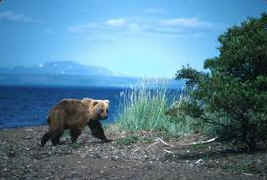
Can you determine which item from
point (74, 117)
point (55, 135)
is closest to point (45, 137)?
point (55, 135)

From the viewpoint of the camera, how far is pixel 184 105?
8672 mm

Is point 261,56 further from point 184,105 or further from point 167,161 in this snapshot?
point 167,161

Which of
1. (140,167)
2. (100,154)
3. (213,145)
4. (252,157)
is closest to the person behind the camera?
(140,167)

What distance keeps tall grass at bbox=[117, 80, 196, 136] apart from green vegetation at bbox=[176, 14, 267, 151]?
11.5 ft

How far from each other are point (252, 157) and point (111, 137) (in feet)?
15.7

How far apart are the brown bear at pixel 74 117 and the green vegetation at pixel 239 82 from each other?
273 centimetres

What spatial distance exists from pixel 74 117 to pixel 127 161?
2679mm

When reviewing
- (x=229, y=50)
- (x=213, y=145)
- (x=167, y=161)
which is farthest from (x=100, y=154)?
(x=229, y=50)

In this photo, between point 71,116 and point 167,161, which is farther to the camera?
point 71,116

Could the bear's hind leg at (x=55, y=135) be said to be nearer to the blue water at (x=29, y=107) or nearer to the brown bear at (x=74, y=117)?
the brown bear at (x=74, y=117)

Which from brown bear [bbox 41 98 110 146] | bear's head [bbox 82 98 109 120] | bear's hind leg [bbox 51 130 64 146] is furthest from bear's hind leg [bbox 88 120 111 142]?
bear's hind leg [bbox 51 130 64 146]

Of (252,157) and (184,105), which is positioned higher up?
(184,105)

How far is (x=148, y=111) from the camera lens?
13.0 m

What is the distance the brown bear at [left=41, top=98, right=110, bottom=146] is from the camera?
34.1ft
